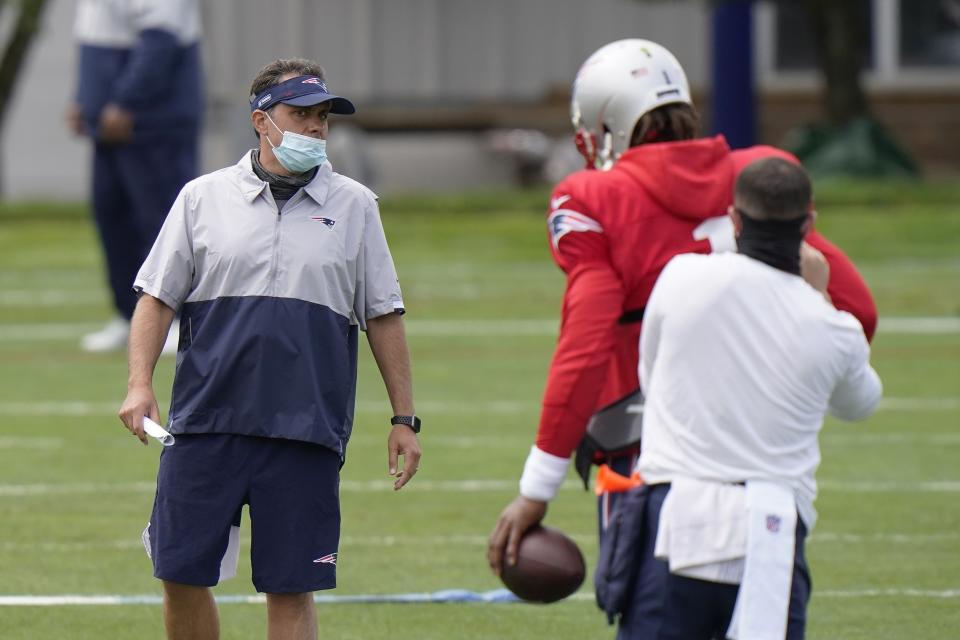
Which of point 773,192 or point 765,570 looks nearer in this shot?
point 765,570

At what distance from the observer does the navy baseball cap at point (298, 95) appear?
536cm

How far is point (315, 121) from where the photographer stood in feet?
17.7

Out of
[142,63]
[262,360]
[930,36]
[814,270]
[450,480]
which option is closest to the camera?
[814,270]

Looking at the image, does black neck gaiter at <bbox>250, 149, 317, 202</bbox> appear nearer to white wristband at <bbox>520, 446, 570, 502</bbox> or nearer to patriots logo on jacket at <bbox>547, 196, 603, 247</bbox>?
patriots logo on jacket at <bbox>547, 196, 603, 247</bbox>

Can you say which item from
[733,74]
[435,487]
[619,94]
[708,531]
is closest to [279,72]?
[619,94]

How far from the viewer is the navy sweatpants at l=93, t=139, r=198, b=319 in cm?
1307

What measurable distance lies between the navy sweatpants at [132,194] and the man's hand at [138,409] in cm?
788

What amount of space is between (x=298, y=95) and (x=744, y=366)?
165cm

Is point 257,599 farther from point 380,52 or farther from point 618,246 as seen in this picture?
point 380,52

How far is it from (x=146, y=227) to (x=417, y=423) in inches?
307

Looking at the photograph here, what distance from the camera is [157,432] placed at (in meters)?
5.11

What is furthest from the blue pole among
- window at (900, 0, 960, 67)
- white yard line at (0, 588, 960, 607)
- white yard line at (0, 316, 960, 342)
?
white yard line at (0, 588, 960, 607)

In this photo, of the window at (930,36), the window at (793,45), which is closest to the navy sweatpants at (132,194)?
the window at (793,45)

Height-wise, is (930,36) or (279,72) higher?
(279,72)
